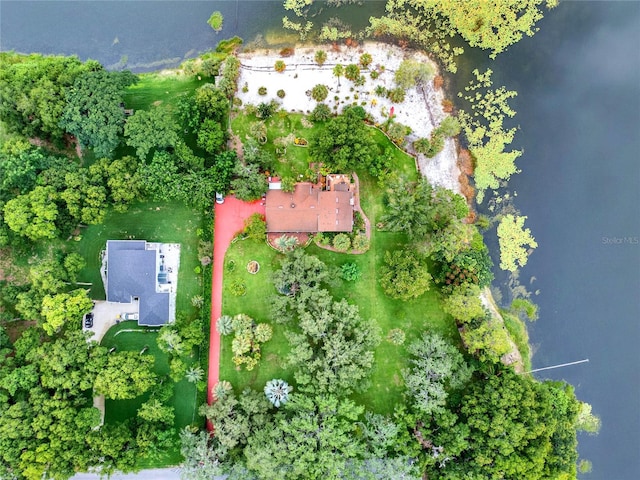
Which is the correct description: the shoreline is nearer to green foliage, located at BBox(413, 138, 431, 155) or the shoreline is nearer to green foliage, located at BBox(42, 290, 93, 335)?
green foliage, located at BBox(413, 138, 431, 155)

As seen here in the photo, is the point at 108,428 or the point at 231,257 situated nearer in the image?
the point at 108,428

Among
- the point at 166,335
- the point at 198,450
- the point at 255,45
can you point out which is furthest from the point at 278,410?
the point at 255,45

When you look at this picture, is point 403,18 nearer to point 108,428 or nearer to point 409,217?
point 409,217

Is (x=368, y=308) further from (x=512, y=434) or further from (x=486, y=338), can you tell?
(x=512, y=434)

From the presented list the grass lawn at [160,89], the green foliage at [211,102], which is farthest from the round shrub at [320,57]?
the grass lawn at [160,89]

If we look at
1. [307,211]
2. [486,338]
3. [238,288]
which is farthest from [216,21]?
[486,338]

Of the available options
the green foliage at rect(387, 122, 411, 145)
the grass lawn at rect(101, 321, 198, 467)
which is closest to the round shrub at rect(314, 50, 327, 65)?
the green foliage at rect(387, 122, 411, 145)
